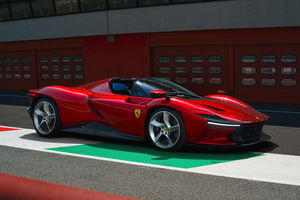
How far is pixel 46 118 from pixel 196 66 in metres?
9.06

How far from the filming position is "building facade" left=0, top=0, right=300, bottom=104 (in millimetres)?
12953

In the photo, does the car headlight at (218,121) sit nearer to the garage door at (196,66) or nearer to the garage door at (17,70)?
the garage door at (196,66)

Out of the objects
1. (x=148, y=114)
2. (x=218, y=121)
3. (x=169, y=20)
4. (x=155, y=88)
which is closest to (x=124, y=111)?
(x=148, y=114)

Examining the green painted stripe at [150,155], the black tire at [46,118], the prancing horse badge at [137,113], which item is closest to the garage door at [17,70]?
the black tire at [46,118]

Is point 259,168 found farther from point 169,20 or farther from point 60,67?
point 60,67

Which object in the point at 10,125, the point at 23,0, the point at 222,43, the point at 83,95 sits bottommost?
the point at 10,125

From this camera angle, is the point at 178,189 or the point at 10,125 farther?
the point at 10,125

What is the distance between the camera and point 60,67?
62.3 feet

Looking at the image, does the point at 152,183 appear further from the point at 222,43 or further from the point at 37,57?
the point at 37,57

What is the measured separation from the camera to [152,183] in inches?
157

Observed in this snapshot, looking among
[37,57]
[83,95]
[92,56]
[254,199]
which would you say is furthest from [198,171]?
[37,57]

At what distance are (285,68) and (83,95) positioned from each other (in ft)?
28.8

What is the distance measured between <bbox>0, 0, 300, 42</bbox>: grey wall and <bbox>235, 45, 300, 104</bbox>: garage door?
97 centimetres

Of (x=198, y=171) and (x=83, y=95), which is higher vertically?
(x=83, y=95)
